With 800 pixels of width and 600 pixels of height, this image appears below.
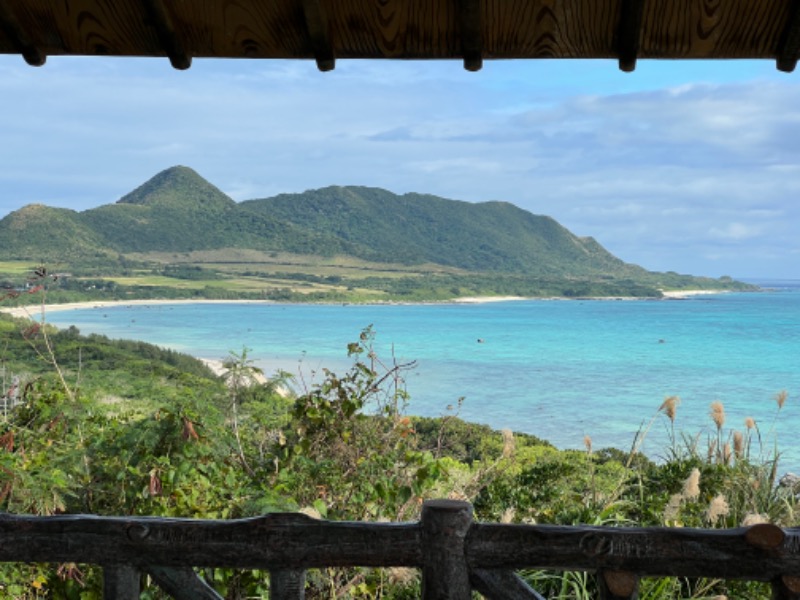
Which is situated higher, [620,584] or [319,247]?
[319,247]

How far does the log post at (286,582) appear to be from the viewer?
2029mm

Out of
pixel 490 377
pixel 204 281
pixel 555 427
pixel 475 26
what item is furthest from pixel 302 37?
pixel 204 281

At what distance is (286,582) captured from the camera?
6.66 ft

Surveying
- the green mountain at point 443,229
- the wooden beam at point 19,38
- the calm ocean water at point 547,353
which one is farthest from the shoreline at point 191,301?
the wooden beam at point 19,38

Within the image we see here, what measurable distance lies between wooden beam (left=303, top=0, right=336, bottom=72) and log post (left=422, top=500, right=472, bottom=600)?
112 centimetres

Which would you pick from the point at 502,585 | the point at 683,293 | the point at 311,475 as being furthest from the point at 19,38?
the point at 683,293

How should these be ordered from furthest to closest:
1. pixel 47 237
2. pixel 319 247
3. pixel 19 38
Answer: pixel 319 247 < pixel 47 237 < pixel 19 38

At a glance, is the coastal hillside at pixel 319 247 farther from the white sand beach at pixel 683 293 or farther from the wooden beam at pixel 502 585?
the wooden beam at pixel 502 585

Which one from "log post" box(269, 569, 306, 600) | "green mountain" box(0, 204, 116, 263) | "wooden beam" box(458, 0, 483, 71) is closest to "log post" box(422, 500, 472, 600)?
"log post" box(269, 569, 306, 600)

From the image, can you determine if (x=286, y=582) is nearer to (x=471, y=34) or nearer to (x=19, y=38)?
(x=471, y=34)

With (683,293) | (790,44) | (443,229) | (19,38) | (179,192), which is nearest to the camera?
(790,44)

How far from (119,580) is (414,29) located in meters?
1.51

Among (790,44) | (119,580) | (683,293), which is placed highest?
(790,44)

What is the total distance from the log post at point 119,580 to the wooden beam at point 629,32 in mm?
1711
